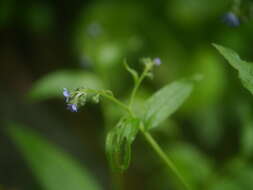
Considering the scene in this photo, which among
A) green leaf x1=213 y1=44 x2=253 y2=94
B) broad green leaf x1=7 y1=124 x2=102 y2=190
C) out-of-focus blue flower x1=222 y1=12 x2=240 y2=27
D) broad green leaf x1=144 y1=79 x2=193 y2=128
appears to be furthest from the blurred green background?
green leaf x1=213 y1=44 x2=253 y2=94

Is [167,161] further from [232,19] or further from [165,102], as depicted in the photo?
[232,19]

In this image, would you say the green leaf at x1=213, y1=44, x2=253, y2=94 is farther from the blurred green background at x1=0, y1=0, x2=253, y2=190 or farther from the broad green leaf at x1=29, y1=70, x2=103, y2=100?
the broad green leaf at x1=29, y1=70, x2=103, y2=100

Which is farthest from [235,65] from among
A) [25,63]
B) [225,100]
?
[25,63]

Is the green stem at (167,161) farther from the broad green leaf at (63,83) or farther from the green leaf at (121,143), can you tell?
the broad green leaf at (63,83)

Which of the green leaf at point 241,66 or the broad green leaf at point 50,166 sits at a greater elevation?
the broad green leaf at point 50,166

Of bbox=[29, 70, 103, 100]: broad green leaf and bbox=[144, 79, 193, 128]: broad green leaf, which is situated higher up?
bbox=[29, 70, 103, 100]: broad green leaf

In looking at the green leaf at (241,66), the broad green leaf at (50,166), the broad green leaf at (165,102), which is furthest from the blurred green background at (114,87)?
the green leaf at (241,66)
